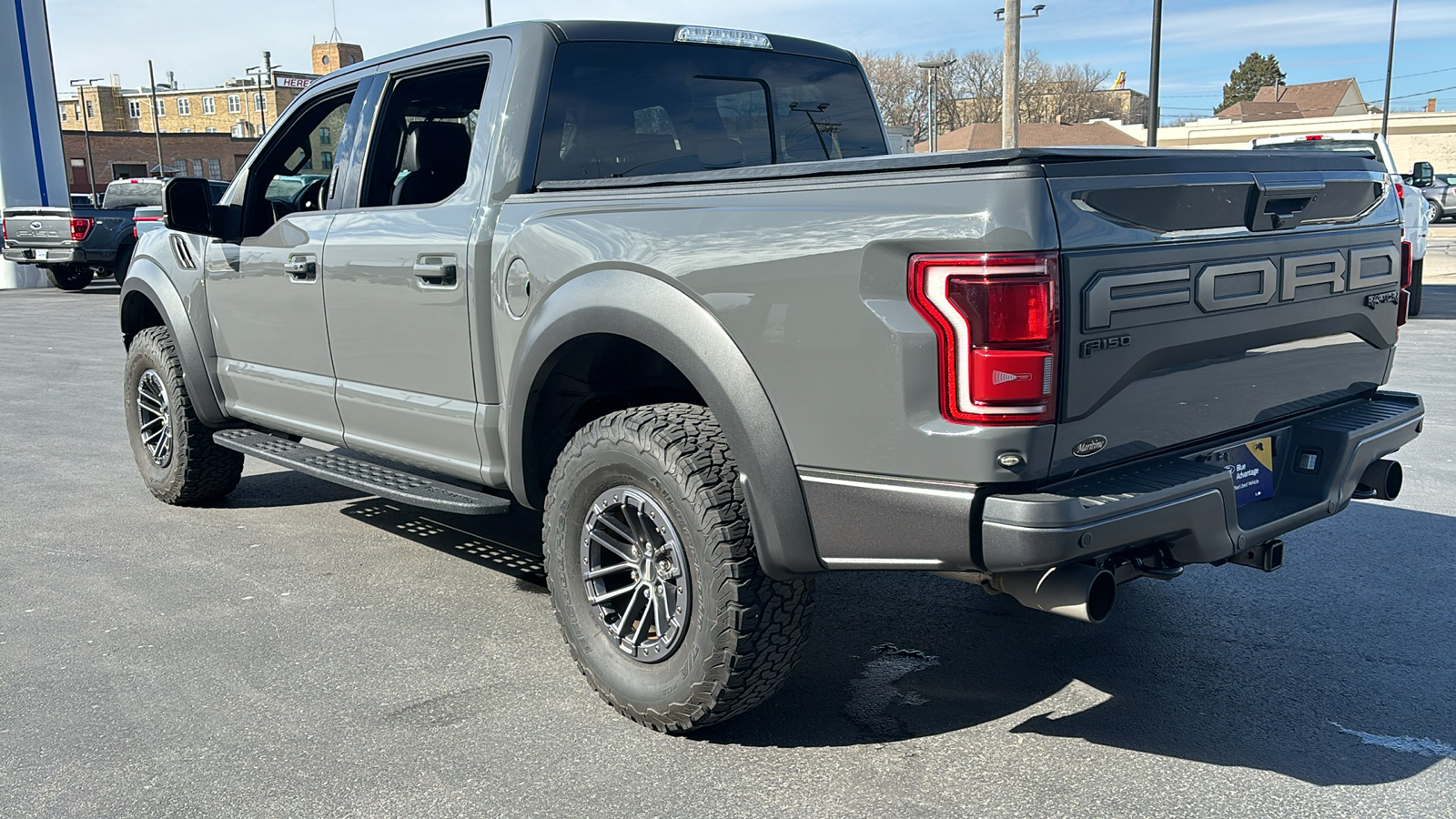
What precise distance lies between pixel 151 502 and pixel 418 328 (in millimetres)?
2883

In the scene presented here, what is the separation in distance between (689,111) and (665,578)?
6.16 feet

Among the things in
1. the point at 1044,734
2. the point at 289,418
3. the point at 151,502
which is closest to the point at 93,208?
the point at 151,502

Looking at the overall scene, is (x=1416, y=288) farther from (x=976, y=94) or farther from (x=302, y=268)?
(x=976, y=94)

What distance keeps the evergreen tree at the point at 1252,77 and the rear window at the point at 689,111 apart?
118945mm

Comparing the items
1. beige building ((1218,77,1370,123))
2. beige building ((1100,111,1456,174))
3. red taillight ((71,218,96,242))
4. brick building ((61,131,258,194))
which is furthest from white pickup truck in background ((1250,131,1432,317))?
brick building ((61,131,258,194))

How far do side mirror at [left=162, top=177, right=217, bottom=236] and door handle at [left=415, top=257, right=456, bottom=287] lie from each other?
4.91ft

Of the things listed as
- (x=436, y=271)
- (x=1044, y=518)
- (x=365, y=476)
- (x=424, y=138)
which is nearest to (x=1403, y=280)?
(x=1044, y=518)

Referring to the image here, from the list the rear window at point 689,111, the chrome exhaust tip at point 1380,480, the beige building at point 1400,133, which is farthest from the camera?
the beige building at point 1400,133

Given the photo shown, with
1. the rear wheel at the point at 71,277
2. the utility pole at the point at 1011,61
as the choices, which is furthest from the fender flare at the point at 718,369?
the rear wheel at the point at 71,277

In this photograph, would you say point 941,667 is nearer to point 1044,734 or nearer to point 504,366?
point 1044,734

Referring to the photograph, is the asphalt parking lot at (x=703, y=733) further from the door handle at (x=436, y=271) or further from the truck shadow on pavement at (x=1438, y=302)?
the truck shadow on pavement at (x=1438, y=302)

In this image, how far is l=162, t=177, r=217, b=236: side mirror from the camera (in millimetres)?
4867

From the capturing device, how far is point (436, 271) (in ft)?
12.7

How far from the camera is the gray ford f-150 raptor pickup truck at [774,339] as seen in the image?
2.58m
